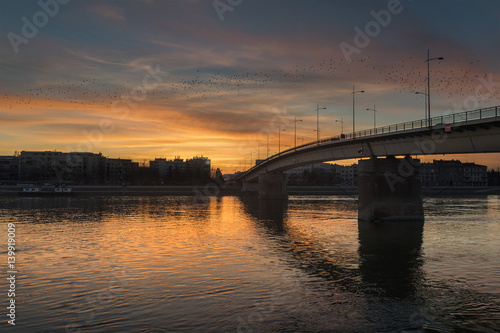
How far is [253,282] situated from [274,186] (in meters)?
101

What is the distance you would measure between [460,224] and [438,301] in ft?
129

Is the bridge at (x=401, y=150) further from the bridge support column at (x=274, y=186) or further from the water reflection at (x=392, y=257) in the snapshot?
the bridge support column at (x=274, y=186)

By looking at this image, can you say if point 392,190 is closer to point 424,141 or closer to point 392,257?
point 424,141

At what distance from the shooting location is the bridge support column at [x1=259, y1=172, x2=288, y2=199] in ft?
407

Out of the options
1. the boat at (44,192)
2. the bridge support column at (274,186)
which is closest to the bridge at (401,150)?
the bridge support column at (274,186)

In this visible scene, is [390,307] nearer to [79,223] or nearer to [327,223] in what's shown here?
[327,223]

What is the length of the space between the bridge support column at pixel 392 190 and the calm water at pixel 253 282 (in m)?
13.7

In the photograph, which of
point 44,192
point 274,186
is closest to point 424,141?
point 274,186

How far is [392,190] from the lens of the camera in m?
58.1

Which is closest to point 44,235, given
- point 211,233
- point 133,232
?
point 133,232

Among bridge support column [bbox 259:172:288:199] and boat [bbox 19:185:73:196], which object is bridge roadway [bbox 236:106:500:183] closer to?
bridge support column [bbox 259:172:288:199]

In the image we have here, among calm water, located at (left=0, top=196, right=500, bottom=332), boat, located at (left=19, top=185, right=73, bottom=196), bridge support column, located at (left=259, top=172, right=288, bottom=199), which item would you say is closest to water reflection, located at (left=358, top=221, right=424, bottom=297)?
calm water, located at (left=0, top=196, right=500, bottom=332)

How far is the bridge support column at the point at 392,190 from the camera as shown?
2291 inches

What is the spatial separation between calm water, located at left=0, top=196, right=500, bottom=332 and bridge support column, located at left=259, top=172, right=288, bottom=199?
259ft
